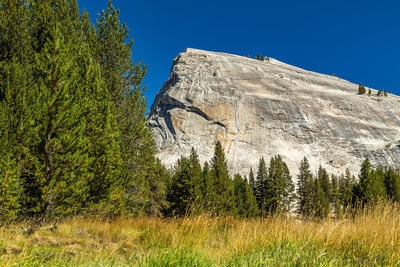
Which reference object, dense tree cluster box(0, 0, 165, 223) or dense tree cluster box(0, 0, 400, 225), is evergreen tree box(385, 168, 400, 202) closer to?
dense tree cluster box(0, 0, 400, 225)

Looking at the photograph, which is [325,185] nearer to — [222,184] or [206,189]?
[222,184]

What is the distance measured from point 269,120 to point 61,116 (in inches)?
2664

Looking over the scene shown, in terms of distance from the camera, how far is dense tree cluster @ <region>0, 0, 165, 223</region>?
791 centimetres

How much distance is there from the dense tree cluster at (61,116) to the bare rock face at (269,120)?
45205 millimetres

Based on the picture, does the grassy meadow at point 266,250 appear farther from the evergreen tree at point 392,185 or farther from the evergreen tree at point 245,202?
the evergreen tree at point 392,185

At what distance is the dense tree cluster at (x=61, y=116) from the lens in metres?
7.91

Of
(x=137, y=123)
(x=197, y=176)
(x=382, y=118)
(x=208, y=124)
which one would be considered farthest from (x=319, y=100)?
(x=137, y=123)

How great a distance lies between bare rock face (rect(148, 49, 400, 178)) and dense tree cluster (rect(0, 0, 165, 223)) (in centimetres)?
4520

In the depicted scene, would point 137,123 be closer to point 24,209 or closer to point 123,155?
point 123,155

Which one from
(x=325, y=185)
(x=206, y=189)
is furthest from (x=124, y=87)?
(x=325, y=185)

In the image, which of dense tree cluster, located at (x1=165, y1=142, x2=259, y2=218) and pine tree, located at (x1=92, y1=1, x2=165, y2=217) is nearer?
pine tree, located at (x1=92, y1=1, x2=165, y2=217)

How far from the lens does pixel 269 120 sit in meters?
69.9

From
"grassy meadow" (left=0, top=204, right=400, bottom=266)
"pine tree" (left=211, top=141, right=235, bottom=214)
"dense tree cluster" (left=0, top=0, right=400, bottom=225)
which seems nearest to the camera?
"grassy meadow" (left=0, top=204, right=400, bottom=266)

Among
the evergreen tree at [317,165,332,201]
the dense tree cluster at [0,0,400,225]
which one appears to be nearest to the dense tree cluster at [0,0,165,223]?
the dense tree cluster at [0,0,400,225]
